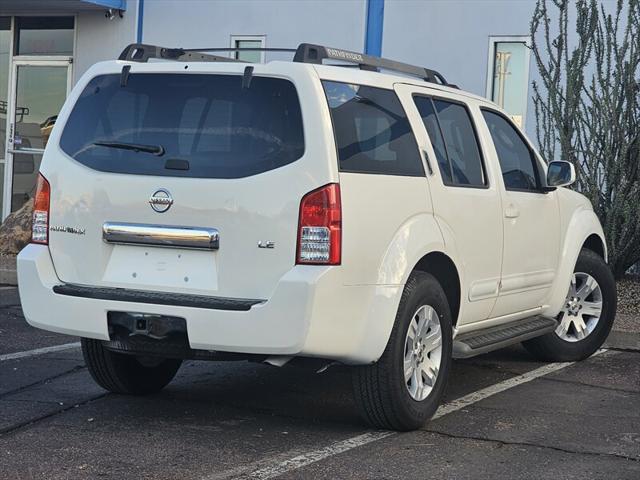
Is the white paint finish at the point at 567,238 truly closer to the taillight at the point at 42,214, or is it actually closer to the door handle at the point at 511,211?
the door handle at the point at 511,211

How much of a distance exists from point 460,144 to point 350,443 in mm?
2047

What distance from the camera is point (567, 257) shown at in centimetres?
778

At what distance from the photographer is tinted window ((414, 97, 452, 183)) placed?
6.38 meters

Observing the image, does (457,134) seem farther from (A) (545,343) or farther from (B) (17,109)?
(B) (17,109)

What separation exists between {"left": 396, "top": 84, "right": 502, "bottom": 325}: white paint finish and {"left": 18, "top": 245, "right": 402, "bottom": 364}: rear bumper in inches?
30.1

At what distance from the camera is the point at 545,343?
26.5 ft

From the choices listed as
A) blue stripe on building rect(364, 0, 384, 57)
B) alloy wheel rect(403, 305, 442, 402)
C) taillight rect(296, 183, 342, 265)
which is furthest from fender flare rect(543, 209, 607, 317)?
blue stripe on building rect(364, 0, 384, 57)

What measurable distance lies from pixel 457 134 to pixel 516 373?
187 centimetres

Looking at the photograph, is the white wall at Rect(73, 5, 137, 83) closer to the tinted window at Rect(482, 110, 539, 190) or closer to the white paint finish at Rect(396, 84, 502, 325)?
the tinted window at Rect(482, 110, 539, 190)

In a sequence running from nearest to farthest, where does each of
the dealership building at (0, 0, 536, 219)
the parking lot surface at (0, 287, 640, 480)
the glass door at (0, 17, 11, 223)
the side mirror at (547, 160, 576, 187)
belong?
1. the parking lot surface at (0, 287, 640, 480)
2. the side mirror at (547, 160, 576, 187)
3. the dealership building at (0, 0, 536, 219)
4. the glass door at (0, 17, 11, 223)

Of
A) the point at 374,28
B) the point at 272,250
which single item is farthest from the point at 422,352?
the point at 374,28

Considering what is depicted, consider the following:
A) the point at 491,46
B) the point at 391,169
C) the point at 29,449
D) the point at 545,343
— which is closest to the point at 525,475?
the point at 391,169

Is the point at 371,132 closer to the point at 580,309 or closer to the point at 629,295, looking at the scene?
the point at 580,309

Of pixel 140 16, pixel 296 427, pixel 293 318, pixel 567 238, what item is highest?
pixel 140 16
